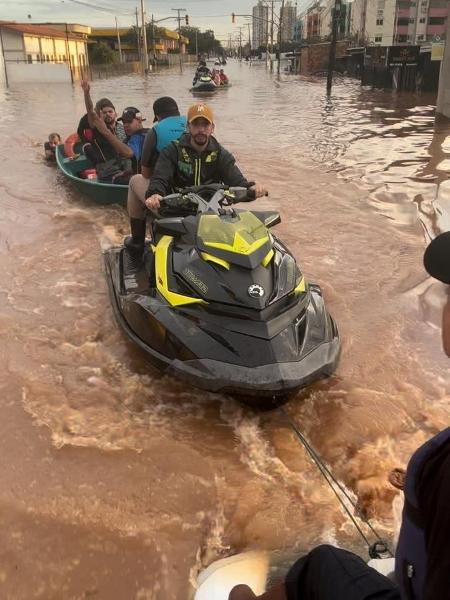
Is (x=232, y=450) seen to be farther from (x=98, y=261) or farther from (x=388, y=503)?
(x=98, y=261)

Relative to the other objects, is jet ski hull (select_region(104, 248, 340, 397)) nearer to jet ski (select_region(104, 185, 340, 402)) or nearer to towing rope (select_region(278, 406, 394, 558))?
jet ski (select_region(104, 185, 340, 402))

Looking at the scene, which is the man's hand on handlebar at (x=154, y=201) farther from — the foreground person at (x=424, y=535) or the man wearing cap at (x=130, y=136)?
the man wearing cap at (x=130, y=136)

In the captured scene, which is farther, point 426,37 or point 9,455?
point 426,37

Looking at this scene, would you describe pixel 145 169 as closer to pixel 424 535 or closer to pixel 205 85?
pixel 424 535

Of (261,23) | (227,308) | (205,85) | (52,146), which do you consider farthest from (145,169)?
(261,23)

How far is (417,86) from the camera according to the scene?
26.9 metres

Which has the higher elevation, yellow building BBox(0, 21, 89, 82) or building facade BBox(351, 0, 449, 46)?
building facade BBox(351, 0, 449, 46)

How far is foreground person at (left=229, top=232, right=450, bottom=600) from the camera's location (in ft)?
3.34

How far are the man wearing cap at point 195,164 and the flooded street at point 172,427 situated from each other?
1.26m

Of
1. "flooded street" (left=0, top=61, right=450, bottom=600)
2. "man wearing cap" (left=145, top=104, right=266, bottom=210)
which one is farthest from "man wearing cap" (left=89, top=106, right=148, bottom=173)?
"man wearing cap" (left=145, top=104, right=266, bottom=210)

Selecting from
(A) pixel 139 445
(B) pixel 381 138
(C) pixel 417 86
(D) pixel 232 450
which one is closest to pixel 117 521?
(A) pixel 139 445

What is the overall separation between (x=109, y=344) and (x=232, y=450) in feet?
5.28

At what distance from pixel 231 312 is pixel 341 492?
43.1 inches

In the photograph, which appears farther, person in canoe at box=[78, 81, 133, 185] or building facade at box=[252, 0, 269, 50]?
building facade at box=[252, 0, 269, 50]
